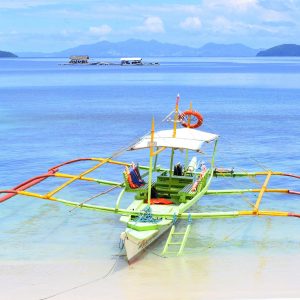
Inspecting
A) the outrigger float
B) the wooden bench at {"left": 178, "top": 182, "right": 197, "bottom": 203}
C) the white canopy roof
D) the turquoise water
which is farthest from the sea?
the white canopy roof

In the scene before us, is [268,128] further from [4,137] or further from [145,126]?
[4,137]

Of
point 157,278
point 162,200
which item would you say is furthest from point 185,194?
point 157,278

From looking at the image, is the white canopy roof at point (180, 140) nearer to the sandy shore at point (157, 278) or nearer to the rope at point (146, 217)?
the rope at point (146, 217)

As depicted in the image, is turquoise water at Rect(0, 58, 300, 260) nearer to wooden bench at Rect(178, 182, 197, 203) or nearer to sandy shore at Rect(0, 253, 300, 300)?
sandy shore at Rect(0, 253, 300, 300)

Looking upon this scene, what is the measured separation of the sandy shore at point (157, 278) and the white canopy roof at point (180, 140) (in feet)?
10.9

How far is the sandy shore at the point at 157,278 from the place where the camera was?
13.0m

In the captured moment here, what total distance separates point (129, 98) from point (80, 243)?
55.8 m

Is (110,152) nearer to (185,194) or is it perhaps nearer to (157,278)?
(185,194)

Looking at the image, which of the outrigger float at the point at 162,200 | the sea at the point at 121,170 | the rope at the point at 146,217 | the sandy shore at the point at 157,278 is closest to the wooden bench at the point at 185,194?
the outrigger float at the point at 162,200

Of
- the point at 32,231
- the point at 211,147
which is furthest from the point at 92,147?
the point at 32,231

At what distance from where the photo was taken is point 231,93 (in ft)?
259

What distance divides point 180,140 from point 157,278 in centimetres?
485

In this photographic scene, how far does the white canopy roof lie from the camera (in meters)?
16.9

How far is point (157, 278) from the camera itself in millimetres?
13844
